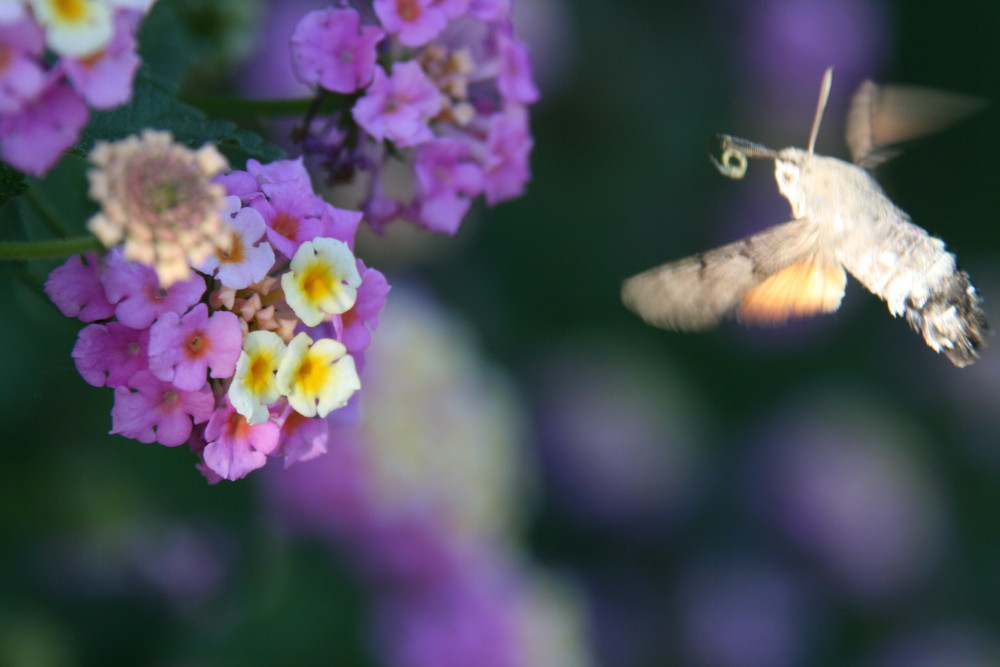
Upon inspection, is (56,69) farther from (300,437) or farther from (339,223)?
(300,437)

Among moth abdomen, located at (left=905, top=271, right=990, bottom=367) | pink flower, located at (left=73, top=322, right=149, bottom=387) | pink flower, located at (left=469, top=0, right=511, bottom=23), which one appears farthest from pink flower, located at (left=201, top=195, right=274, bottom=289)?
moth abdomen, located at (left=905, top=271, right=990, bottom=367)

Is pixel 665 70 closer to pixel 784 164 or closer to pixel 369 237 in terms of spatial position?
pixel 369 237

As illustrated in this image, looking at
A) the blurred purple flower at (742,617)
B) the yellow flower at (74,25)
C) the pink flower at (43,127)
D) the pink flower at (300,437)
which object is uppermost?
the yellow flower at (74,25)

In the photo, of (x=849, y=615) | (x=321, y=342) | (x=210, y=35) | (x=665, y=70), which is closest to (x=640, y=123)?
(x=665, y=70)

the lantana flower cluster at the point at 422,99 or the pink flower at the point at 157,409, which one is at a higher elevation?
the lantana flower cluster at the point at 422,99

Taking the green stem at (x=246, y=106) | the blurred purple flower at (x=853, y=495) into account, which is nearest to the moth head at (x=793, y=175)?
the green stem at (x=246, y=106)

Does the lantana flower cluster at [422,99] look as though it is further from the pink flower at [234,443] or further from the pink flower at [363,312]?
the pink flower at [234,443]

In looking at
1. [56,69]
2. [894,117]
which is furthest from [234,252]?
[894,117]
